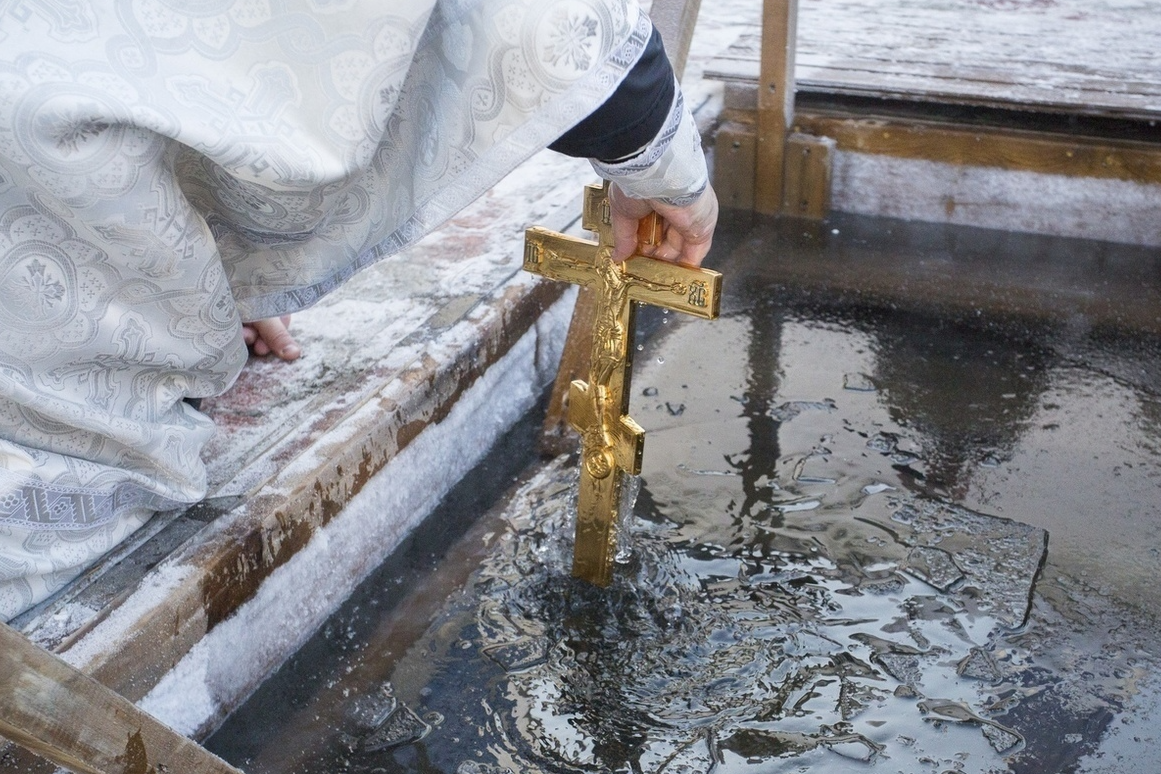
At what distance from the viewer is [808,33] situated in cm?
440

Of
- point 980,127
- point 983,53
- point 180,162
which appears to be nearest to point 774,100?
point 980,127

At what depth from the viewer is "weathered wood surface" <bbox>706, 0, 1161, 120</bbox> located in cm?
350

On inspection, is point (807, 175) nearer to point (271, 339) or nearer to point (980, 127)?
point (980, 127)

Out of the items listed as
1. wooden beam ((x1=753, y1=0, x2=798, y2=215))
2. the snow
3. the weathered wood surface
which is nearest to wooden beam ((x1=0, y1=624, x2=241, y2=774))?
the snow

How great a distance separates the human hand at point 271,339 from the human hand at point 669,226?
0.84m

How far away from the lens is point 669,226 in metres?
1.75

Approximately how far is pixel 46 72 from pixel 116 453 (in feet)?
1.95

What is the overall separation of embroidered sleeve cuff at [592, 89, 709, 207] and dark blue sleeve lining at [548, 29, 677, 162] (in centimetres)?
2

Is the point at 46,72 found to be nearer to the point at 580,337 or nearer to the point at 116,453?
the point at 116,453

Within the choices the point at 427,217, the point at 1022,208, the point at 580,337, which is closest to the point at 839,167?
the point at 1022,208

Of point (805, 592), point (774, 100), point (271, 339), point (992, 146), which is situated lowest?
point (805, 592)

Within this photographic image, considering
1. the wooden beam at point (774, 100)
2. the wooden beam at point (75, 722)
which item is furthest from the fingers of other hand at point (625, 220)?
the wooden beam at point (774, 100)

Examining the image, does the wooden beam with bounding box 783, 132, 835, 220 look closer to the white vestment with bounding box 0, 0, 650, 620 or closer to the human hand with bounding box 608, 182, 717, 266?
the human hand with bounding box 608, 182, 717, 266

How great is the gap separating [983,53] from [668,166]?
2959 millimetres
